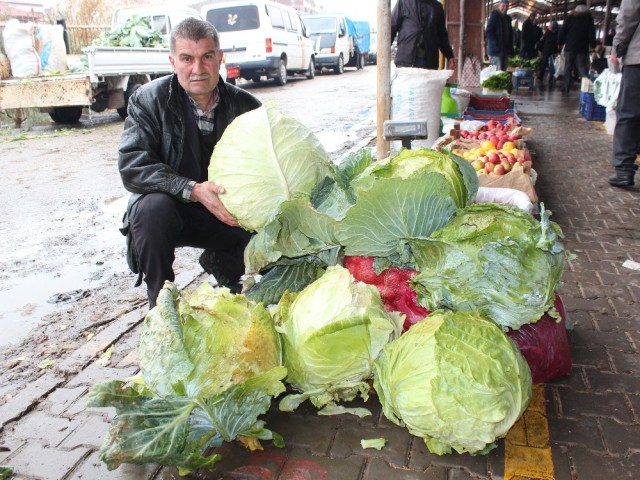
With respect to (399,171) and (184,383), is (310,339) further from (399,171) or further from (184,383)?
(399,171)

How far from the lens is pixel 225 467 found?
2.15 meters

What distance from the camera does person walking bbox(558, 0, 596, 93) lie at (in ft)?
44.1

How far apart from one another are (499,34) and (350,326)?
12909 mm

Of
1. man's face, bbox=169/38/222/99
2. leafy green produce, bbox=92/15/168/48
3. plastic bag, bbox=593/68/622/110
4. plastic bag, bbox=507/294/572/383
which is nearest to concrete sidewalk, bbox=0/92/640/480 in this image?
plastic bag, bbox=507/294/572/383

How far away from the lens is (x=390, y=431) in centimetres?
230

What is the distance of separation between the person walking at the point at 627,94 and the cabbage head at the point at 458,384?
15.0ft

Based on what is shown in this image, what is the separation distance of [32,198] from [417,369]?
19.8 ft

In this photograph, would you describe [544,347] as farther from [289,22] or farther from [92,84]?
[289,22]

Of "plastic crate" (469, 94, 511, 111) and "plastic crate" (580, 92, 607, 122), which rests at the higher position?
"plastic crate" (469, 94, 511, 111)

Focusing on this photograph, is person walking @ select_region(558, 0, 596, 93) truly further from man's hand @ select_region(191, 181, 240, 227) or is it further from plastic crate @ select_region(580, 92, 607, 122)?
man's hand @ select_region(191, 181, 240, 227)

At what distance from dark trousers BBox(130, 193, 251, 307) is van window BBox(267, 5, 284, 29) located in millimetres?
15595

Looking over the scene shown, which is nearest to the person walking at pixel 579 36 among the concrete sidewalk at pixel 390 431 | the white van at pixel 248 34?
the white van at pixel 248 34

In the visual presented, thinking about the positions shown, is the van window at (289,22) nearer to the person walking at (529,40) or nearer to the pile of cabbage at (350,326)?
the person walking at (529,40)

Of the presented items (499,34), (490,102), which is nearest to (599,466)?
(490,102)
